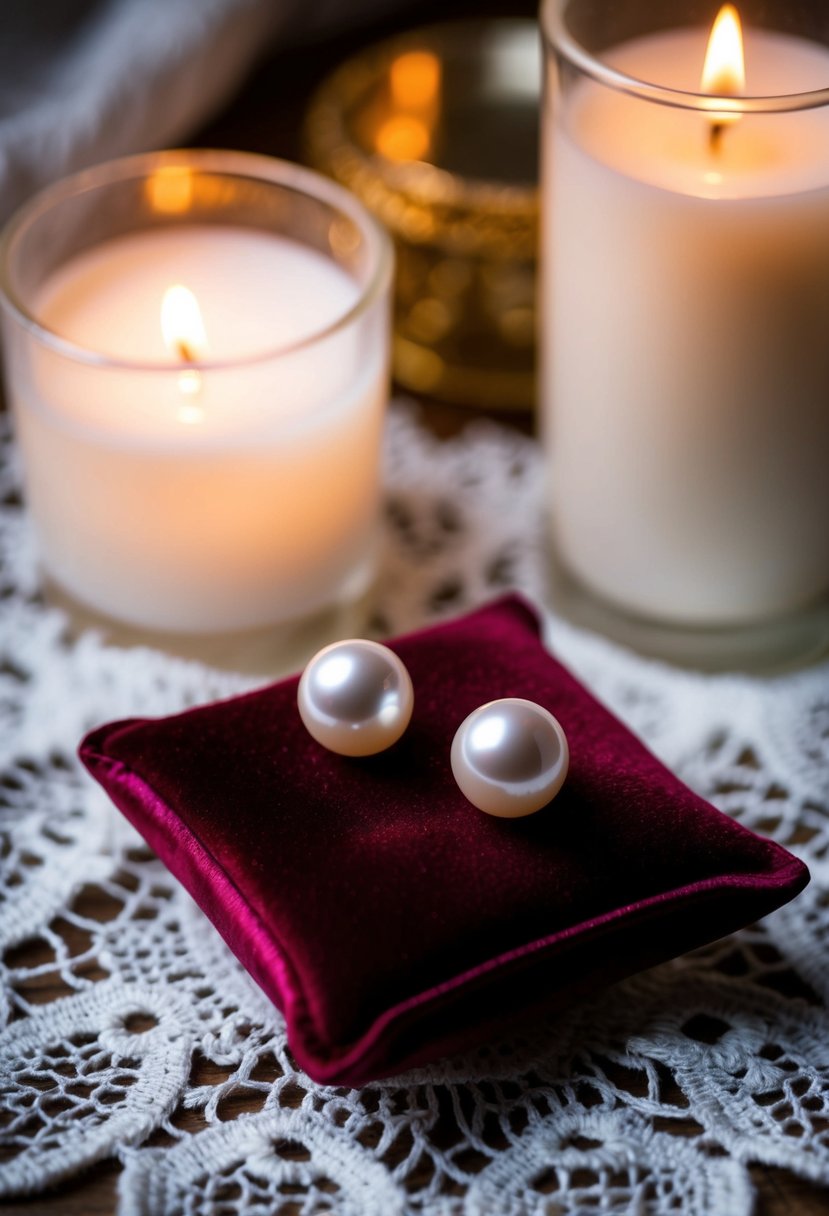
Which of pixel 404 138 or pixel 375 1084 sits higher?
pixel 404 138

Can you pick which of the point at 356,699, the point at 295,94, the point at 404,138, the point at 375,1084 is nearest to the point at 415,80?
the point at 404,138

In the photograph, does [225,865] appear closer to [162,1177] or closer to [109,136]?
[162,1177]

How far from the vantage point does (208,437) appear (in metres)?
0.60

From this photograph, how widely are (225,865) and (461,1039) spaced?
101 mm

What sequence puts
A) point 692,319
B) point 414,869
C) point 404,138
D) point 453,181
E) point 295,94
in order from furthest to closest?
point 295,94, point 404,138, point 453,181, point 692,319, point 414,869

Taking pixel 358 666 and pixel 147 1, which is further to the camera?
pixel 147 1

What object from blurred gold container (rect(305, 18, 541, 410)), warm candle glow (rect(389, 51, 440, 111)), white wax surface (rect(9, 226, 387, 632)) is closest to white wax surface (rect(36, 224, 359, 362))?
white wax surface (rect(9, 226, 387, 632))

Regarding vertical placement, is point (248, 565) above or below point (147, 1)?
below

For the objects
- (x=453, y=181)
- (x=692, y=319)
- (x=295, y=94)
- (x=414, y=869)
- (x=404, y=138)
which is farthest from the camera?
(x=295, y=94)

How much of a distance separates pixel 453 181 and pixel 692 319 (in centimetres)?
22

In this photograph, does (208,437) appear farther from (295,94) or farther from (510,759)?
(295,94)

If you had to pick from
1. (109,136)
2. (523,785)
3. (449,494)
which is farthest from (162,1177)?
(109,136)

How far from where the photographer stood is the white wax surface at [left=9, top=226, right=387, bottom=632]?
60 cm

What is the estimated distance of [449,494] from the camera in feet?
2.56
